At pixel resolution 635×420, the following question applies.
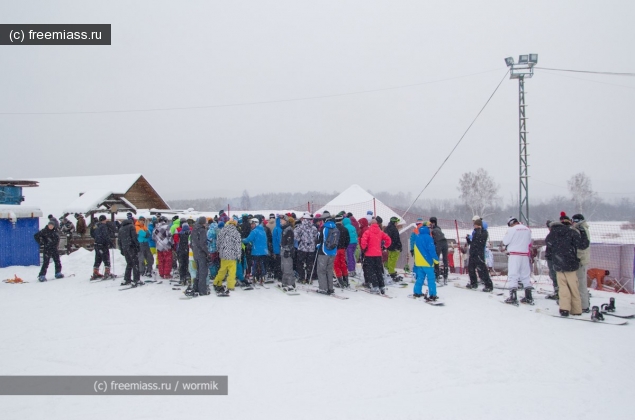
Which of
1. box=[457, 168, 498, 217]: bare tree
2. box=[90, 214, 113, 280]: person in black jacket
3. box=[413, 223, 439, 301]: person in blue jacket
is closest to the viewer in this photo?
box=[413, 223, 439, 301]: person in blue jacket

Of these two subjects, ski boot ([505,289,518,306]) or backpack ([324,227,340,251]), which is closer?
ski boot ([505,289,518,306])

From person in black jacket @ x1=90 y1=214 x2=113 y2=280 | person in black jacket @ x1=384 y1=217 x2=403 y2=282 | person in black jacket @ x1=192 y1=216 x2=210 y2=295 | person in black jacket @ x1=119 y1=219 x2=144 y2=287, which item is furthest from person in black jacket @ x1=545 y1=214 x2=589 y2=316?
person in black jacket @ x1=90 y1=214 x2=113 y2=280

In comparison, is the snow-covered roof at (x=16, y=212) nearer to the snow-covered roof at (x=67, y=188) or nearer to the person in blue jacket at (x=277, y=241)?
the person in blue jacket at (x=277, y=241)

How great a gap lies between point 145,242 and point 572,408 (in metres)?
11.0

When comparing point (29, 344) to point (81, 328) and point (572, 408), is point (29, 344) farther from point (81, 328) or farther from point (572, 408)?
point (572, 408)

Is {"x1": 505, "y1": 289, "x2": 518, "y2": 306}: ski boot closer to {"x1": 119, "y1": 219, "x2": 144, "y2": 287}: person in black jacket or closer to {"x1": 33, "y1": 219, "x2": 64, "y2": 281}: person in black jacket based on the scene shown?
{"x1": 119, "y1": 219, "x2": 144, "y2": 287}: person in black jacket

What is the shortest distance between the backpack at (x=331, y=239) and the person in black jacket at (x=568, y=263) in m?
4.62

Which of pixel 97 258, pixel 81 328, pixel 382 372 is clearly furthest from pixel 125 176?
pixel 382 372

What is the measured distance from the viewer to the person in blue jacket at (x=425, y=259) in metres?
8.65

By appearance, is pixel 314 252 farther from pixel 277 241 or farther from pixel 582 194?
pixel 582 194

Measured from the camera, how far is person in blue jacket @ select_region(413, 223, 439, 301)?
8648 mm

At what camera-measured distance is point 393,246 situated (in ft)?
36.0

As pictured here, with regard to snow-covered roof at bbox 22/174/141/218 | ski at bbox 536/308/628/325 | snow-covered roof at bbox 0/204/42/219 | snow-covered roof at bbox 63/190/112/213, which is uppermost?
snow-covered roof at bbox 22/174/141/218

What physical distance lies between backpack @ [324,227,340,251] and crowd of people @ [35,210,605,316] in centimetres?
2
